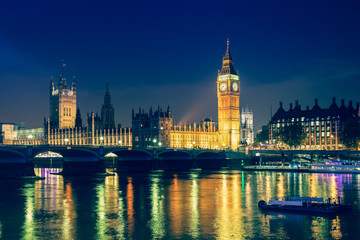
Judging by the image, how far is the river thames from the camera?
112 feet

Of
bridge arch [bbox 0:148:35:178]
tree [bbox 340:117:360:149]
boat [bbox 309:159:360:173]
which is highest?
tree [bbox 340:117:360:149]

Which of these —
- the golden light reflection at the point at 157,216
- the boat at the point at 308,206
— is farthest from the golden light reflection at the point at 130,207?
the boat at the point at 308,206

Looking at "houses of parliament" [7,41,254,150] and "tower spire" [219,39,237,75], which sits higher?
"tower spire" [219,39,237,75]

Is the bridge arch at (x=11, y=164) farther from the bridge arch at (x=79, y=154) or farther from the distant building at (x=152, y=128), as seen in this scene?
the distant building at (x=152, y=128)

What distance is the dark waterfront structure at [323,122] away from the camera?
162 metres

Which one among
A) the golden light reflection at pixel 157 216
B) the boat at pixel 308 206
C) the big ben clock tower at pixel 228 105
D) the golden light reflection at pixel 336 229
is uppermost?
the big ben clock tower at pixel 228 105

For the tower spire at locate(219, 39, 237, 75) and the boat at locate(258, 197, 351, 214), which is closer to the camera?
the boat at locate(258, 197, 351, 214)

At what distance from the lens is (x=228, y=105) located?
178m

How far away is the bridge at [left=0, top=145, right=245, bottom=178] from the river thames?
2343cm

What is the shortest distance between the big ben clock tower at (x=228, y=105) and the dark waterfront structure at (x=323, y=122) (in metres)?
15.4

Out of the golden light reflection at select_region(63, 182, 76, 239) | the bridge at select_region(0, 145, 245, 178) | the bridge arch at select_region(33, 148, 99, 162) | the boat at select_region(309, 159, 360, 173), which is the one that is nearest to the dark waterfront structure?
the bridge at select_region(0, 145, 245, 178)

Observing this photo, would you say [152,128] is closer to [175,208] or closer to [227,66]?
[227,66]

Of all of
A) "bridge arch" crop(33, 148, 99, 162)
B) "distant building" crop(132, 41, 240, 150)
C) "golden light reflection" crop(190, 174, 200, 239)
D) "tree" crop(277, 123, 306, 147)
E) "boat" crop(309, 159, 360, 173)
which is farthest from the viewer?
"distant building" crop(132, 41, 240, 150)

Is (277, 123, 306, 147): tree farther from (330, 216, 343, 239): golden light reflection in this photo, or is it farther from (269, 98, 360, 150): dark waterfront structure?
(330, 216, 343, 239): golden light reflection
